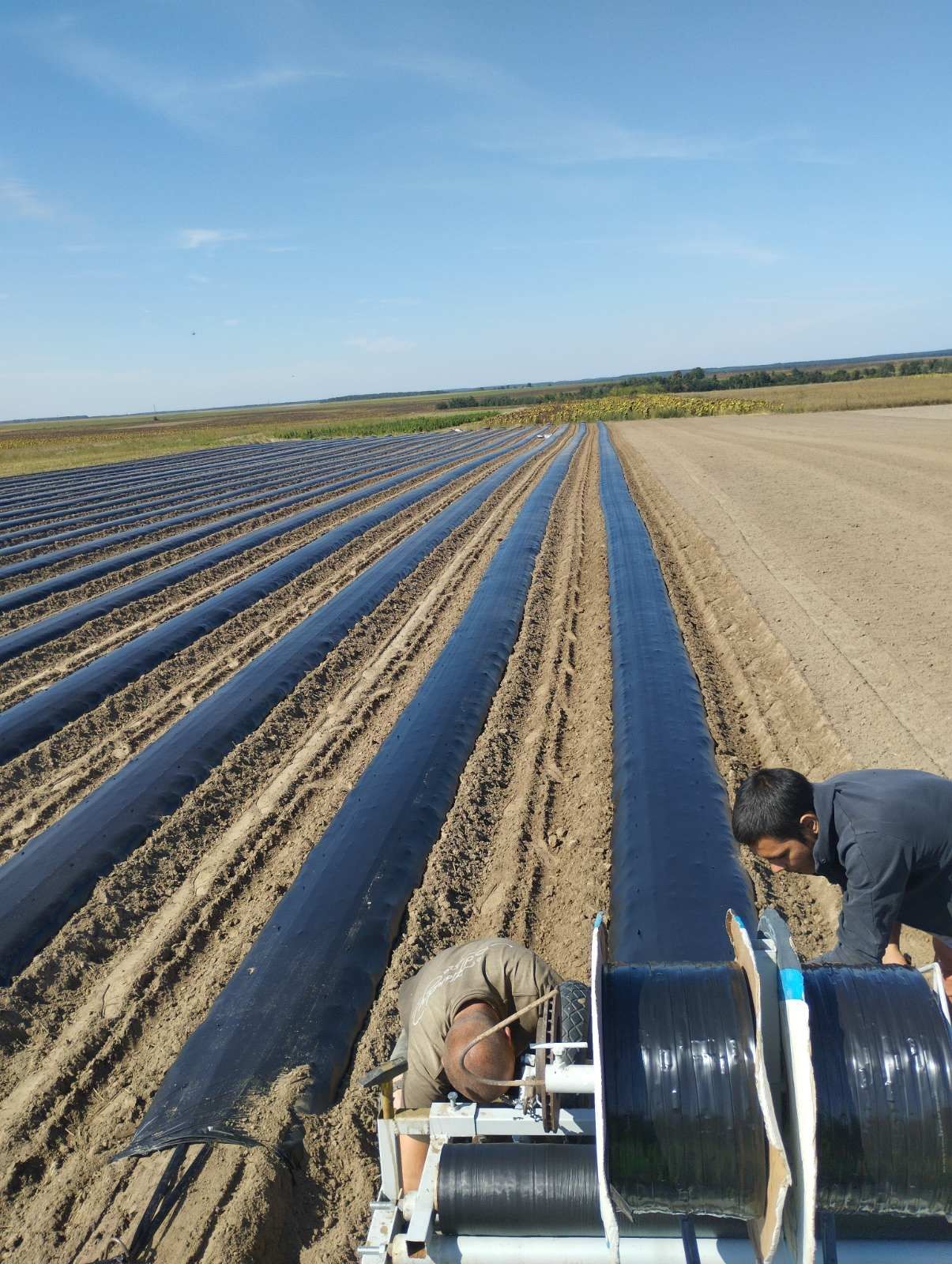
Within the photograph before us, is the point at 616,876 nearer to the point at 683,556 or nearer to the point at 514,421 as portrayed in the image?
the point at 683,556

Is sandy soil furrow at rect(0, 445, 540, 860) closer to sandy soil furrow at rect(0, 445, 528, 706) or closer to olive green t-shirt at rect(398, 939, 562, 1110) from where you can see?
sandy soil furrow at rect(0, 445, 528, 706)

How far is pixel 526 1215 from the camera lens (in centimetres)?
221

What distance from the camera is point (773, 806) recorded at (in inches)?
114

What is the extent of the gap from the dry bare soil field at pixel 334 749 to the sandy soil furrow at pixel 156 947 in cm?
2

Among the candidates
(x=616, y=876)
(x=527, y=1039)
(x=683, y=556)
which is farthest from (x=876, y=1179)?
(x=683, y=556)

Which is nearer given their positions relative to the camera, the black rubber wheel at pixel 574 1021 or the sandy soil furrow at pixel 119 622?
the black rubber wheel at pixel 574 1021

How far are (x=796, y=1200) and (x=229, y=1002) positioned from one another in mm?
3286

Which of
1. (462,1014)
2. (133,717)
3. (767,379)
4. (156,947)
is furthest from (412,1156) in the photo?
(767,379)

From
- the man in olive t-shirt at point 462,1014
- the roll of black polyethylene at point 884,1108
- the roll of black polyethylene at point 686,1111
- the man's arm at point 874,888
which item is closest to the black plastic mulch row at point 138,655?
the man in olive t-shirt at point 462,1014

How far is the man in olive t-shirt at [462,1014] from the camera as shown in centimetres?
260

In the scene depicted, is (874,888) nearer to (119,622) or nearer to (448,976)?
(448,976)

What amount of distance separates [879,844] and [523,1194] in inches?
62.1

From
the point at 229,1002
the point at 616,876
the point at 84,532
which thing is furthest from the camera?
the point at 84,532

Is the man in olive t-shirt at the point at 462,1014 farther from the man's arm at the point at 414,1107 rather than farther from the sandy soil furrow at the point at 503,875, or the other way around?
the sandy soil furrow at the point at 503,875
